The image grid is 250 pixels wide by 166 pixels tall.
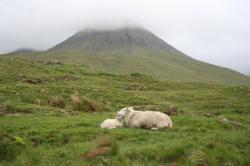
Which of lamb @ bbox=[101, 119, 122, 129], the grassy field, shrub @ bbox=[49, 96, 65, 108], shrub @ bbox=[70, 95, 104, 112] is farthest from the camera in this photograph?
shrub @ bbox=[49, 96, 65, 108]

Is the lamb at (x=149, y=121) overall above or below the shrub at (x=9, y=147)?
above

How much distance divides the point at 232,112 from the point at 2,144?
70.6 ft

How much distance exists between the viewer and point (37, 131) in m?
19.7

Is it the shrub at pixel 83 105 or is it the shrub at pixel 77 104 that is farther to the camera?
the shrub at pixel 83 105

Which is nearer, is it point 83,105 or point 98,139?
point 98,139

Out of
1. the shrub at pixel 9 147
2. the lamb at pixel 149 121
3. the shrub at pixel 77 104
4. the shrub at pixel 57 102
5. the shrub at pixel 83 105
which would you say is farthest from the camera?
the shrub at pixel 57 102

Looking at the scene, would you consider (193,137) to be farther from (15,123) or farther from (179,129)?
(15,123)

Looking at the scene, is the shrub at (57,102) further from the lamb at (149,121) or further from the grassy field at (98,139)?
the lamb at (149,121)

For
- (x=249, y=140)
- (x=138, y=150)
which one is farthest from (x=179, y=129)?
(x=138, y=150)

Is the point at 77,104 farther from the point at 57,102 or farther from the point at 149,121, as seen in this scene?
the point at 149,121

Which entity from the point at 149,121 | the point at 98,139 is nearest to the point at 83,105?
the point at 149,121

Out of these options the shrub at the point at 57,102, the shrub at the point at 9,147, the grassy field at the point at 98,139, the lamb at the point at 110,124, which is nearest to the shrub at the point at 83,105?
the grassy field at the point at 98,139

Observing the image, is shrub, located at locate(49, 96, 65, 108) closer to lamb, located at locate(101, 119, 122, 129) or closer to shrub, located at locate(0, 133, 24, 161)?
lamb, located at locate(101, 119, 122, 129)

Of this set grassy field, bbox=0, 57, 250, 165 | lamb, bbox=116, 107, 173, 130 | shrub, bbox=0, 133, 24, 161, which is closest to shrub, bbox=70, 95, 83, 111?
grassy field, bbox=0, 57, 250, 165
